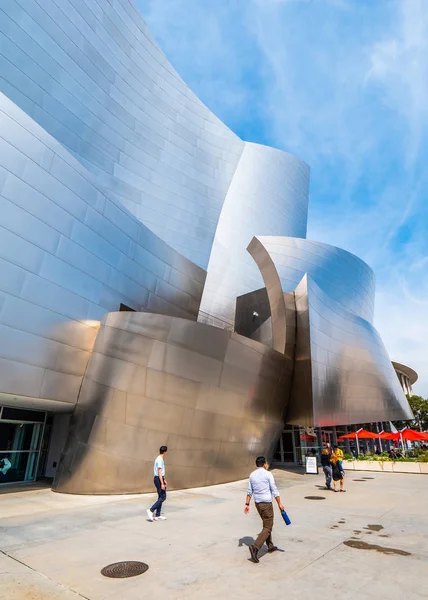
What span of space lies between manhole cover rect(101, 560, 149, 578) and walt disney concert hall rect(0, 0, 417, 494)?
670cm

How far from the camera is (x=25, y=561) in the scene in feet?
17.0

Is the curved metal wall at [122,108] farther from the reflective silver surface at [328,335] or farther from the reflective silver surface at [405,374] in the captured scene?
the reflective silver surface at [405,374]

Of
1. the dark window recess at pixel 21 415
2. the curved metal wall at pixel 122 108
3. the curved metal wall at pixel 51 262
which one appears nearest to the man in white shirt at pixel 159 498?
the curved metal wall at pixel 51 262

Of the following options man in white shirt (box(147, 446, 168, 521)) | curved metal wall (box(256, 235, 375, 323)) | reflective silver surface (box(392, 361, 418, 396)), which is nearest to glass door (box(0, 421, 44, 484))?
man in white shirt (box(147, 446, 168, 521))

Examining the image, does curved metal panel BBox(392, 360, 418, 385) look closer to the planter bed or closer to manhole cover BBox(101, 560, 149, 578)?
the planter bed

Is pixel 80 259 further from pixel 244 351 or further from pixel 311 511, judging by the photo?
pixel 311 511

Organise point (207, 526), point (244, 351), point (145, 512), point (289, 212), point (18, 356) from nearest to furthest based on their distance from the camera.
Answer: point (207, 526), point (145, 512), point (18, 356), point (244, 351), point (289, 212)

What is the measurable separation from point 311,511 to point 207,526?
3016 mm

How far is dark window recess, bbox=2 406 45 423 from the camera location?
1466 cm

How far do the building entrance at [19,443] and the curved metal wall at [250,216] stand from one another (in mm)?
12045

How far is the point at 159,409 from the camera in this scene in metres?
12.3

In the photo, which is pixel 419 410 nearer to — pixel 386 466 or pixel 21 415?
pixel 386 466

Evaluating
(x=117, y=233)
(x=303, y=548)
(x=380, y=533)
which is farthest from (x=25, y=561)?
(x=117, y=233)

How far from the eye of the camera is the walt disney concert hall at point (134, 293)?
1209cm
